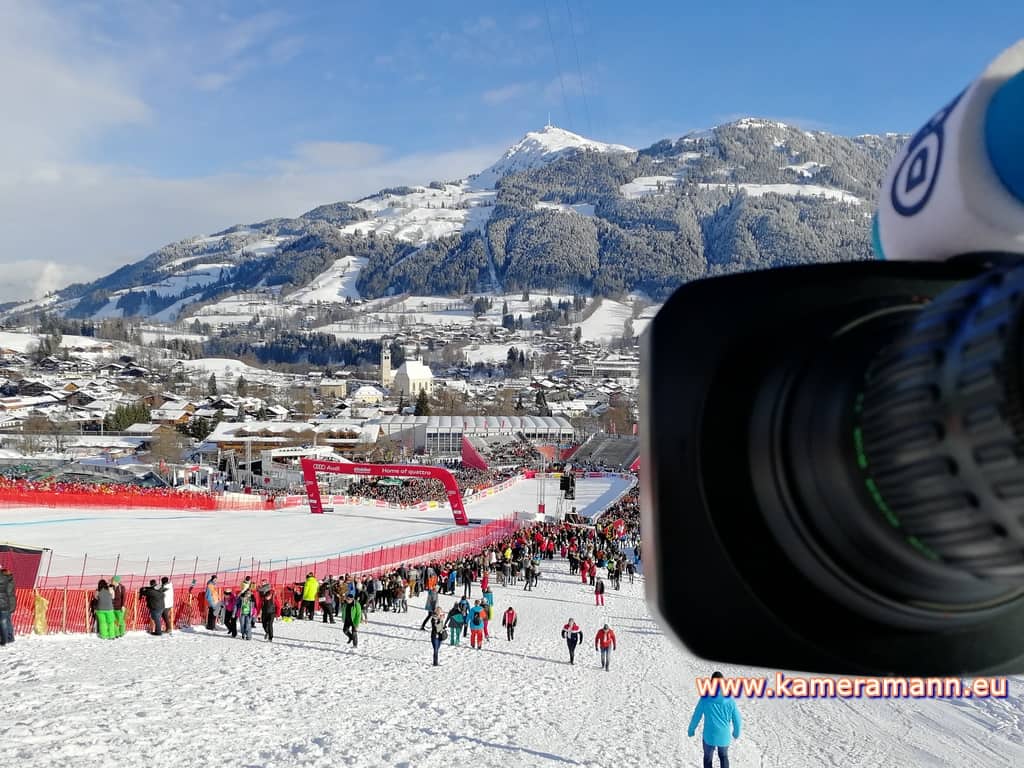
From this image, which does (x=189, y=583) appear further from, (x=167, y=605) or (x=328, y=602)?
(x=167, y=605)

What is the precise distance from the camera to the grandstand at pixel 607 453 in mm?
54812

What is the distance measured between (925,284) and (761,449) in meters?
0.27

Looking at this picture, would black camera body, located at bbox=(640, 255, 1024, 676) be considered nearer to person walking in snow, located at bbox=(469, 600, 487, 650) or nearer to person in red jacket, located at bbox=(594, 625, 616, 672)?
person in red jacket, located at bbox=(594, 625, 616, 672)

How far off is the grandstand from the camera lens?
5128 cm

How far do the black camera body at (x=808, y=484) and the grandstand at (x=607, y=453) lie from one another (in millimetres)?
51214

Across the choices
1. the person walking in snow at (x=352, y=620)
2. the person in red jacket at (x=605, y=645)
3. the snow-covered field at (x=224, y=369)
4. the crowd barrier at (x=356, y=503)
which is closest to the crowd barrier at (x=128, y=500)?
the crowd barrier at (x=356, y=503)

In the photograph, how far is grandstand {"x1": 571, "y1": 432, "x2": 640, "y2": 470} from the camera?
A: 180 ft

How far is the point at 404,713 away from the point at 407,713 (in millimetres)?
31

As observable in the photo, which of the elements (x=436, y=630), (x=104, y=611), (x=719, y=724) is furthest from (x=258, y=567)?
(x=719, y=724)

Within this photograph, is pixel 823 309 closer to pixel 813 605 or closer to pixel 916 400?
pixel 916 400

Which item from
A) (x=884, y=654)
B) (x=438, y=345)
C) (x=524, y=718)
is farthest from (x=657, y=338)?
(x=438, y=345)

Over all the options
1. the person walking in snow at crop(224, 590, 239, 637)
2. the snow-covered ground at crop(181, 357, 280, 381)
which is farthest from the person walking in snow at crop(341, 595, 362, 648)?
the snow-covered ground at crop(181, 357, 280, 381)

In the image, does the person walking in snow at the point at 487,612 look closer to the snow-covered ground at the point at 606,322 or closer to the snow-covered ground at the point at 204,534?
the snow-covered ground at the point at 204,534

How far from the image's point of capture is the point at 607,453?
5812 centimetres
